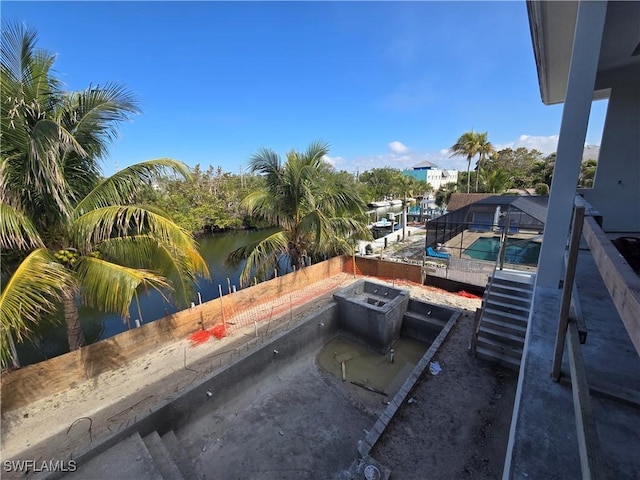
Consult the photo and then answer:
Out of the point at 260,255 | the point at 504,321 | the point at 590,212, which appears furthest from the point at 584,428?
the point at 260,255

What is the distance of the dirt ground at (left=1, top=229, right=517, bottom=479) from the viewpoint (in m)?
3.85

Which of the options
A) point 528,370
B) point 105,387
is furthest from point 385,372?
point 105,387

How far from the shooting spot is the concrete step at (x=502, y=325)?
19.2ft

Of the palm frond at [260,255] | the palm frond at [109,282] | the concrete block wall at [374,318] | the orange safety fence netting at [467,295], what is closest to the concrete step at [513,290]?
the concrete block wall at [374,318]

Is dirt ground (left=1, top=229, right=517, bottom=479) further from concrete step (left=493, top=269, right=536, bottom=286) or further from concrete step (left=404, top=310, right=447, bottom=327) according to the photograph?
concrete step (left=493, top=269, right=536, bottom=286)

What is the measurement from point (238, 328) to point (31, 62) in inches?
264

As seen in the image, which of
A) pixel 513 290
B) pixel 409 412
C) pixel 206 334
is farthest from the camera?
pixel 206 334

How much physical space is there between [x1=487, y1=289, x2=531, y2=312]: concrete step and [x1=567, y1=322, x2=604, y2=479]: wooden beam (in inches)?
193

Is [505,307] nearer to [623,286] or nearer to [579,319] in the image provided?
[579,319]

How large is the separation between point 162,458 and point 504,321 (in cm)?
697

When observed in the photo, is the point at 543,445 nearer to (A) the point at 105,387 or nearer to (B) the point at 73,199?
(B) the point at 73,199

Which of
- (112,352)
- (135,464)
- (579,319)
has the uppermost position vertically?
(579,319)

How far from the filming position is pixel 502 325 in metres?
6.07

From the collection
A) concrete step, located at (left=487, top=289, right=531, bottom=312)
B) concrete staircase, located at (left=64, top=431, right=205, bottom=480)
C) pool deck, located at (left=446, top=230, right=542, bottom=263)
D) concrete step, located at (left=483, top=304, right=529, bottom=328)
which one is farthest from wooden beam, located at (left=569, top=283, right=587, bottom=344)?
pool deck, located at (left=446, top=230, right=542, bottom=263)
